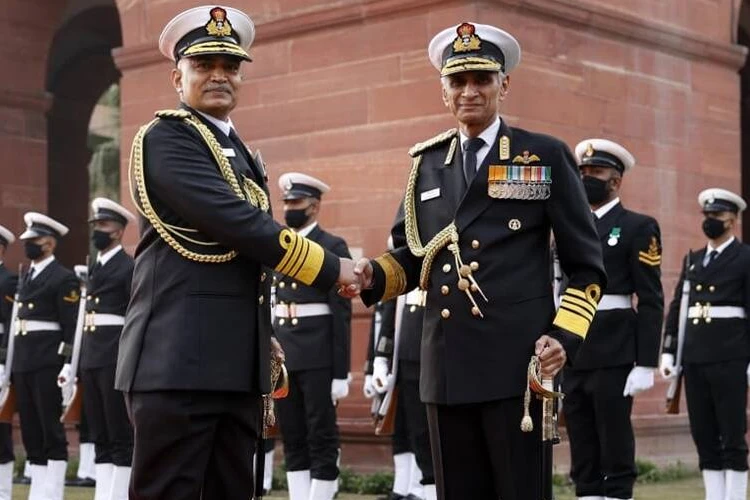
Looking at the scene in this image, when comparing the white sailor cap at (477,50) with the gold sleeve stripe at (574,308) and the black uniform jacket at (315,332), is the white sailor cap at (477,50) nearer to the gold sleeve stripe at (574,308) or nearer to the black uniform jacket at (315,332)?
the gold sleeve stripe at (574,308)

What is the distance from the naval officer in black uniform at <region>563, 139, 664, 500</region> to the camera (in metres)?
8.54

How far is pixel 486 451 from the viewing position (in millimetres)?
5328

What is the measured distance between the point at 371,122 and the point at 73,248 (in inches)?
353

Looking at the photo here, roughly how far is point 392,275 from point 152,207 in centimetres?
93

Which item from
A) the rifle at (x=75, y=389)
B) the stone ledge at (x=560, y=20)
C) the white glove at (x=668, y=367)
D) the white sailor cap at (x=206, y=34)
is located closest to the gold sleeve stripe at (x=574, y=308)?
the white sailor cap at (x=206, y=34)

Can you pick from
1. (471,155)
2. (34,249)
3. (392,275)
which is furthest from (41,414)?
(471,155)

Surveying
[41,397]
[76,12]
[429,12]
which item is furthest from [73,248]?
[429,12]

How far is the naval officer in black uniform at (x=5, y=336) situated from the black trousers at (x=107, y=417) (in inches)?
34.5

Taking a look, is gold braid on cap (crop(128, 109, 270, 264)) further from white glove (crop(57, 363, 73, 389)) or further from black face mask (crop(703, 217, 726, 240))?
white glove (crop(57, 363, 73, 389))

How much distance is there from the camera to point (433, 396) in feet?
17.7

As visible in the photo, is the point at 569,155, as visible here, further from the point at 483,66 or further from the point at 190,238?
the point at 190,238

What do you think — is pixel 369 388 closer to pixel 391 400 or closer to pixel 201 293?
pixel 391 400

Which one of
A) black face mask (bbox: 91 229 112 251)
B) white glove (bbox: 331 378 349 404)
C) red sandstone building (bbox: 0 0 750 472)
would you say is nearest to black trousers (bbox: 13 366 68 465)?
black face mask (bbox: 91 229 112 251)

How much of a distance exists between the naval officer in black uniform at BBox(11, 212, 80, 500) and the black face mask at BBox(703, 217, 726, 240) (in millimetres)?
4934
